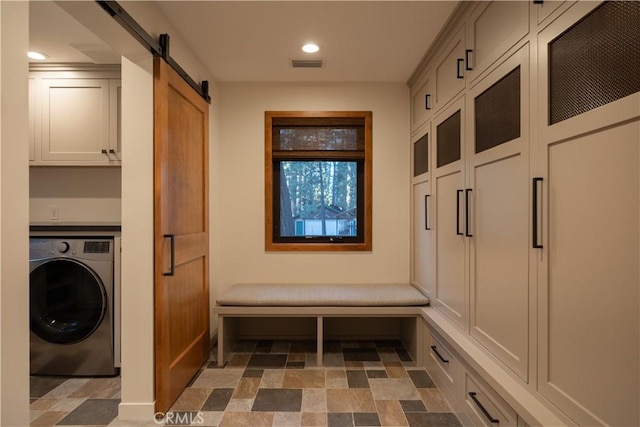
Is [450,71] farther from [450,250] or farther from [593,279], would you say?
[593,279]

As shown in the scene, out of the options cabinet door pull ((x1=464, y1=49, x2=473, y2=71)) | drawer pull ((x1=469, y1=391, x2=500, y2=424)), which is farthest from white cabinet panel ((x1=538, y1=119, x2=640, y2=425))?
cabinet door pull ((x1=464, y1=49, x2=473, y2=71))

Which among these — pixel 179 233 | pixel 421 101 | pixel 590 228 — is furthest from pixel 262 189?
pixel 590 228

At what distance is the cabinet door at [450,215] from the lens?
6.60 ft

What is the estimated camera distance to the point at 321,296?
8.91 ft

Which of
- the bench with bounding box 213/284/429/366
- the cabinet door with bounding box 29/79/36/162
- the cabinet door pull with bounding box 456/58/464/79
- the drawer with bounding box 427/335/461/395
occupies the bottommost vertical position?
the drawer with bounding box 427/335/461/395

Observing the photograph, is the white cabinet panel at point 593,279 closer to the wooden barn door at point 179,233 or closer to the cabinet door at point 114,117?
the wooden barn door at point 179,233

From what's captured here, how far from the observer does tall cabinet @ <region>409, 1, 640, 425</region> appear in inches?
38.1

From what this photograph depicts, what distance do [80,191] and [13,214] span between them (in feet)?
6.84

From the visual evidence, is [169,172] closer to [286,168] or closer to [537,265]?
[286,168]

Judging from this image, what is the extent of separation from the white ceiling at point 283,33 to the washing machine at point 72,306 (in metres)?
1.38

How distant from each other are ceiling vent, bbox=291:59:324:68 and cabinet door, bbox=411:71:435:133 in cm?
88

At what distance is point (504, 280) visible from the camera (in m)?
1.55

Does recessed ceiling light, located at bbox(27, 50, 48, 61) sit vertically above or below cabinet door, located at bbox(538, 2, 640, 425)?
above

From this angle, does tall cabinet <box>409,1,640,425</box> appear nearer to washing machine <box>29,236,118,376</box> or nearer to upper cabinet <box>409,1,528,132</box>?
upper cabinet <box>409,1,528,132</box>
